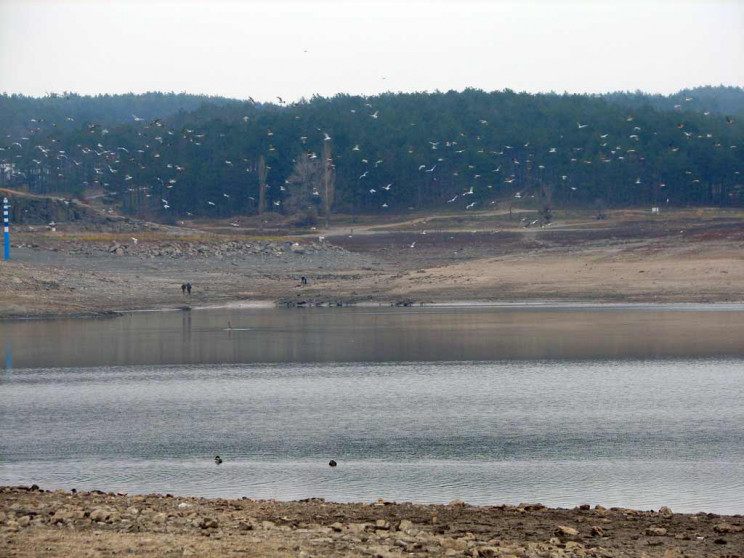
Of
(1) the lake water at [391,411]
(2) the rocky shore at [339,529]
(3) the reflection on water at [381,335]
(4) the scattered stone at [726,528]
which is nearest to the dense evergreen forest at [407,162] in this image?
(3) the reflection on water at [381,335]

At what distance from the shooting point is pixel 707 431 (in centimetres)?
1984

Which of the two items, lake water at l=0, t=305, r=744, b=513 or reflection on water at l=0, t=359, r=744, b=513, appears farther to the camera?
lake water at l=0, t=305, r=744, b=513

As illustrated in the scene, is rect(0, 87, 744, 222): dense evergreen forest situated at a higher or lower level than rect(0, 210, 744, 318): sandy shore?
higher

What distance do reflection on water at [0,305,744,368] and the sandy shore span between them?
397 centimetres

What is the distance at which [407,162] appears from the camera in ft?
394

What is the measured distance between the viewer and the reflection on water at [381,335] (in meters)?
33.3

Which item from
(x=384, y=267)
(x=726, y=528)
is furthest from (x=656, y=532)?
(x=384, y=267)

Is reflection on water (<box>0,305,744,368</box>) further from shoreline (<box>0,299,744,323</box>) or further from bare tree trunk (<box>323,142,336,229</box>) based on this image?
bare tree trunk (<box>323,142,336,229</box>)

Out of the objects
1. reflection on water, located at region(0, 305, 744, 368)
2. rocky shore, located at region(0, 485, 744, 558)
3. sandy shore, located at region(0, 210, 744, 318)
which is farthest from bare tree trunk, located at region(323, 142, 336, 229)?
rocky shore, located at region(0, 485, 744, 558)

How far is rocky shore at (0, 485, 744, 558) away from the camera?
36.7ft

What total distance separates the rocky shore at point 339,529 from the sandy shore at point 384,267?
36.7 metres

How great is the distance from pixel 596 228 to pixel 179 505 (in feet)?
241

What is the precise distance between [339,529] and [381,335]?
88.0 feet

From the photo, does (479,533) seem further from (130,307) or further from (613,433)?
(130,307)
